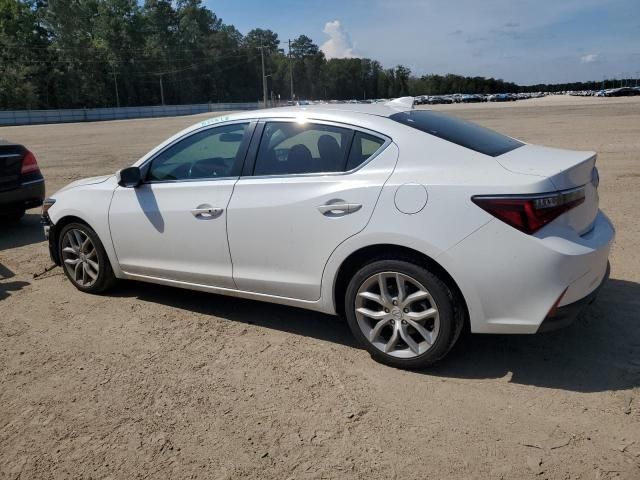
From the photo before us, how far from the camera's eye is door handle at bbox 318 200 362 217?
3.46 m

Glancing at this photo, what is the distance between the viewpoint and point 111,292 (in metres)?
5.16

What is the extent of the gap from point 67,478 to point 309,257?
6.14 ft

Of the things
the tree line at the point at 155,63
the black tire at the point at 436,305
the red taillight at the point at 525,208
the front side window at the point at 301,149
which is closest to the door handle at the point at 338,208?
the front side window at the point at 301,149

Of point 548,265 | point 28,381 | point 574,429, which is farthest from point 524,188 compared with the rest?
point 28,381

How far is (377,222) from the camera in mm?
3357

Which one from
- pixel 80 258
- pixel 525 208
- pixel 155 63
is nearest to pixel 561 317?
pixel 525 208

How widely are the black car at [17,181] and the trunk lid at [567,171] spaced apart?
21.1ft

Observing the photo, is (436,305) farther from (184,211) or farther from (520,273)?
(184,211)

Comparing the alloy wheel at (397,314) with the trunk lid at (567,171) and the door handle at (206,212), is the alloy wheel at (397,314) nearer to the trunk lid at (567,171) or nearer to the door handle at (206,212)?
the trunk lid at (567,171)

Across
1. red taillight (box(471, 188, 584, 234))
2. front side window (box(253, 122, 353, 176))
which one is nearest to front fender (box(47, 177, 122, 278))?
front side window (box(253, 122, 353, 176))

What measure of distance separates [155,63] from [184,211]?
4805 inches

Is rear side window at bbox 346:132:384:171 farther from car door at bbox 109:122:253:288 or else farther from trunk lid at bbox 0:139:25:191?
trunk lid at bbox 0:139:25:191

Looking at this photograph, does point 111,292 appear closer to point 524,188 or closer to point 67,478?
point 67,478

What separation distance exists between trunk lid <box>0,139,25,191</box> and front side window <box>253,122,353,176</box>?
4.84 m
